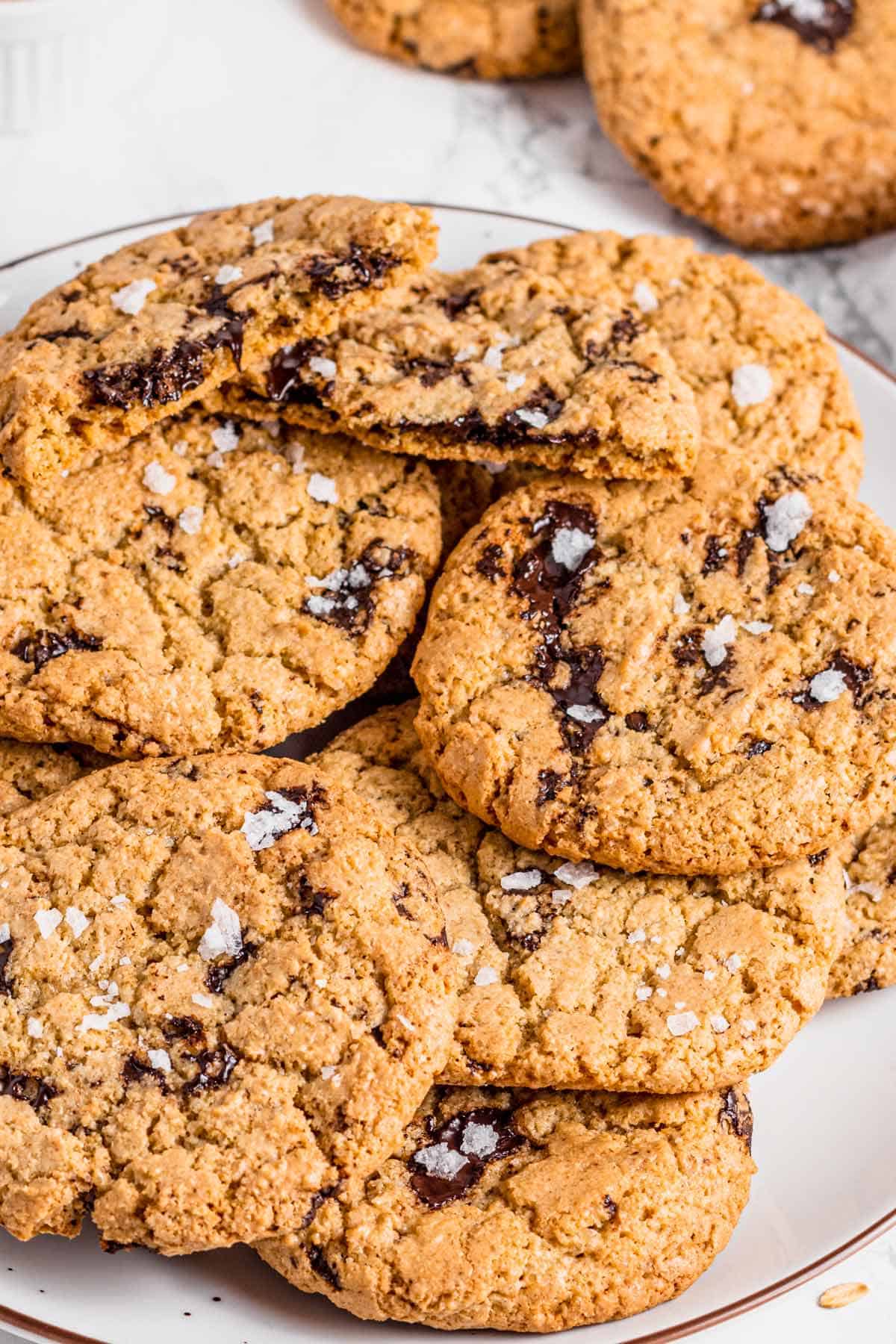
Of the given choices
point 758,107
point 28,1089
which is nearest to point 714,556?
point 28,1089

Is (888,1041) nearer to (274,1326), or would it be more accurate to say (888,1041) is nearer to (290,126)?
(274,1326)

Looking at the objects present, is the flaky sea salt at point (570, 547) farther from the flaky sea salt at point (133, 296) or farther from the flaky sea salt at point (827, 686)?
the flaky sea salt at point (133, 296)

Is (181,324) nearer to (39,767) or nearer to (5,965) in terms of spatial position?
(39,767)

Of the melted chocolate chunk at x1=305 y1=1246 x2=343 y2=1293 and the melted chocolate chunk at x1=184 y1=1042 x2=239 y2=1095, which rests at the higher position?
the melted chocolate chunk at x1=184 y1=1042 x2=239 y2=1095

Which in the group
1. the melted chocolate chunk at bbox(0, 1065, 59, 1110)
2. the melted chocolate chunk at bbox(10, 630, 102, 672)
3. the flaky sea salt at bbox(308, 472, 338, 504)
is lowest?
the melted chocolate chunk at bbox(0, 1065, 59, 1110)

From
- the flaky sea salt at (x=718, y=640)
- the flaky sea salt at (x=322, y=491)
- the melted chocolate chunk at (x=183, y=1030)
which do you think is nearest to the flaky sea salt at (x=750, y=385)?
the flaky sea salt at (x=718, y=640)

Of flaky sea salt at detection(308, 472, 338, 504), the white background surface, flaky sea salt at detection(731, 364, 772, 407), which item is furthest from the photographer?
the white background surface

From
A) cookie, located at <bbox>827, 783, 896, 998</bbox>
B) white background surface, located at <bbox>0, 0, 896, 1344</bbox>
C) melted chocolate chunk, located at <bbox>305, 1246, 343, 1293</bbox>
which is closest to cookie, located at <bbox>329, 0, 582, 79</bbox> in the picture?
white background surface, located at <bbox>0, 0, 896, 1344</bbox>

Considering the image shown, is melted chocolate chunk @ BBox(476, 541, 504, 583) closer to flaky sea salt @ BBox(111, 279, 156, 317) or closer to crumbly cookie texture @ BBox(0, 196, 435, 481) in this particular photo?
crumbly cookie texture @ BBox(0, 196, 435, 481)

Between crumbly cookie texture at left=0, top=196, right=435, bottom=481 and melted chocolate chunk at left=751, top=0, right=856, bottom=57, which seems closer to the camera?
crumbly cookie texture at left=0, top=196, right=435, bottom=481
